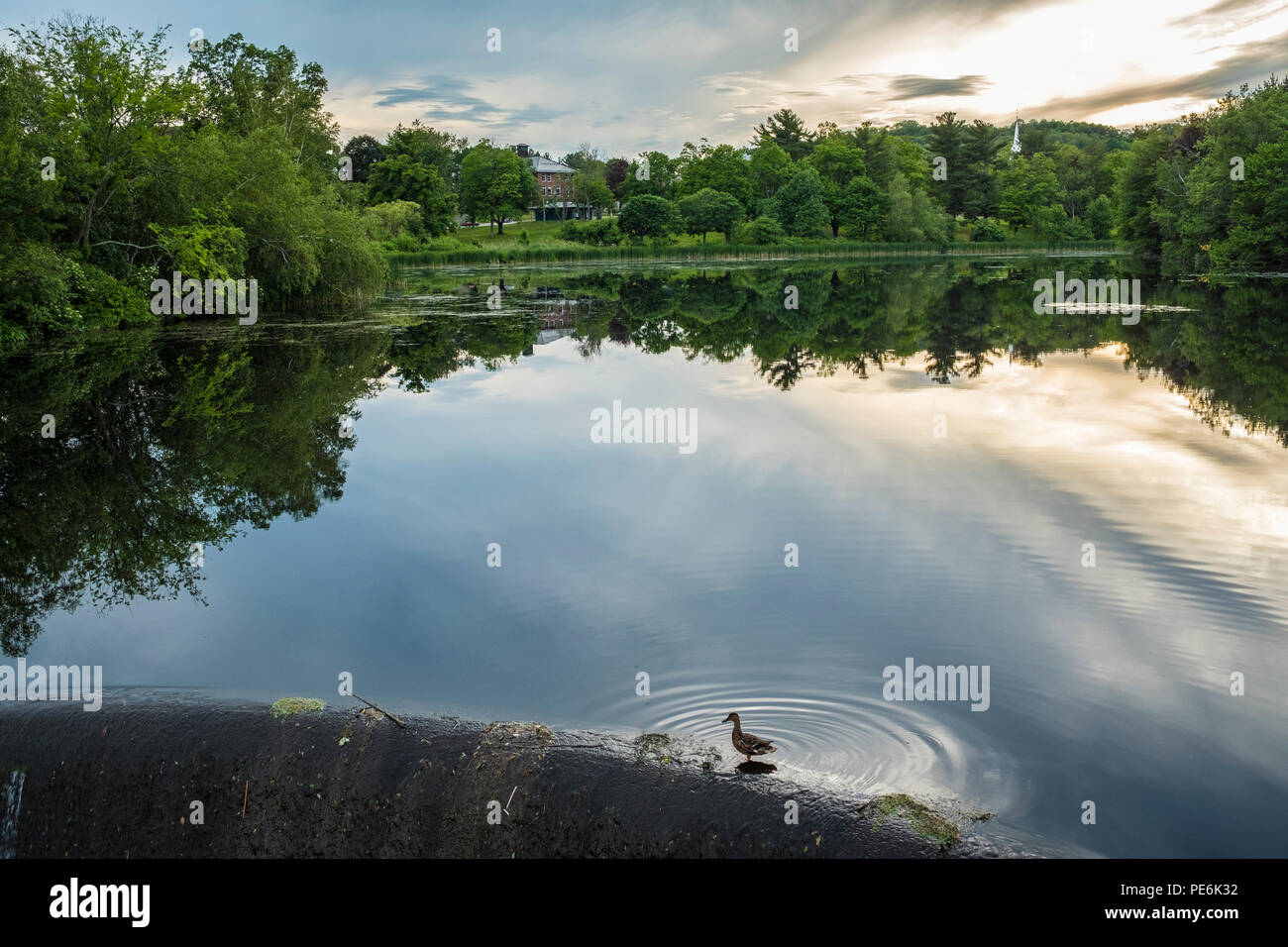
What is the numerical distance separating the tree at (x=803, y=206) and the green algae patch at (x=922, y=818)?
10338 cm

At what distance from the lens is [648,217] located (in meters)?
101

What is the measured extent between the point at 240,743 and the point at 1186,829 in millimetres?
6869

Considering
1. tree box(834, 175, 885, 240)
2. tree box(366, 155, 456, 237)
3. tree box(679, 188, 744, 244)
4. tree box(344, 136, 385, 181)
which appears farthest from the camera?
tree box(344, 136, 385, 181)

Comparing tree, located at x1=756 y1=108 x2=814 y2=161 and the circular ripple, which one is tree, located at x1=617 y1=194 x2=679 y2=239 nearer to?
tree, located at x1=756 y1=108 x2=814 y2=161

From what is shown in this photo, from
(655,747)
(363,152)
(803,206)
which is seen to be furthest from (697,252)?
(655,747)

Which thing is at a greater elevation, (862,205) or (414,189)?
(414,189)

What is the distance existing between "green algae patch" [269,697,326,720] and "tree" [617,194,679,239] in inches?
3829

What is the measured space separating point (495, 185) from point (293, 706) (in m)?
121

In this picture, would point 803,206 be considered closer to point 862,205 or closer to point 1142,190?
point 862,205

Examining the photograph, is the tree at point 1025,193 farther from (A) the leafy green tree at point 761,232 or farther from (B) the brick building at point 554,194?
(B) the brick building at point 554,194

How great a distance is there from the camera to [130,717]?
302 inches

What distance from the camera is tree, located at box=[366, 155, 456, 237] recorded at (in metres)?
101

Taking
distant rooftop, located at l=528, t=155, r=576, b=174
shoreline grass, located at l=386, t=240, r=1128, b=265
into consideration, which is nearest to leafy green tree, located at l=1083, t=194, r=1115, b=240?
shoreline grass, located at l=386, t=240, r=1128, b=265
